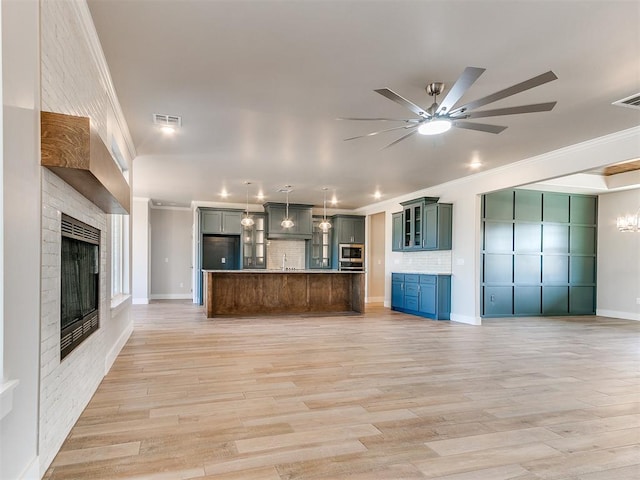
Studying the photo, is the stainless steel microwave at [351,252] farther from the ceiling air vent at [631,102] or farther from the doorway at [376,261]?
the ceiling air vent at [631,102]

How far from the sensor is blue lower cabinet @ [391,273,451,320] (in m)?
7.66

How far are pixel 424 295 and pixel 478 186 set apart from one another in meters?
2.40

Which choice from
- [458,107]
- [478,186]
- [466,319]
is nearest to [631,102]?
[458,107]

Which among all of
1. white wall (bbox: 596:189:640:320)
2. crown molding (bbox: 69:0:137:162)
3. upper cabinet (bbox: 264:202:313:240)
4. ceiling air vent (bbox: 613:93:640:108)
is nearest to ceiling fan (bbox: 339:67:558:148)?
ceiling air vent (bbox: 613:93:640:108)

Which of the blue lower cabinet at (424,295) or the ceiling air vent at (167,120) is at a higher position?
the ceiling air vent at (167,120)

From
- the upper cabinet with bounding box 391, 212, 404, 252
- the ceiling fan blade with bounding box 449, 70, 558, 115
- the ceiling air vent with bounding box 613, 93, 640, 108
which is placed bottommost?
the upper cabinet with bounding box 391, 212, 404, 252

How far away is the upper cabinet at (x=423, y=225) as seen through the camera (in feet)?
25.6

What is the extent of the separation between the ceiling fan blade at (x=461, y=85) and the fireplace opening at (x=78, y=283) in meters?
2.62

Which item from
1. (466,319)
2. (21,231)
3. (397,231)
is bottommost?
(466,319)

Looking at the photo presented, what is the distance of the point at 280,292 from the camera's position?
802cm

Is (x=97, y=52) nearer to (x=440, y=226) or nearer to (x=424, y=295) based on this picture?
(x=440, y=226)

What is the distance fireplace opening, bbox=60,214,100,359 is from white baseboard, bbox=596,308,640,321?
9497mm

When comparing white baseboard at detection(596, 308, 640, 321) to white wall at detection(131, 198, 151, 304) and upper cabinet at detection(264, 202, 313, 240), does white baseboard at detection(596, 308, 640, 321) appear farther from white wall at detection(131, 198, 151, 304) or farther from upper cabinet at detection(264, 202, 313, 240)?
white wall at detection(131, 198, 151, 304)

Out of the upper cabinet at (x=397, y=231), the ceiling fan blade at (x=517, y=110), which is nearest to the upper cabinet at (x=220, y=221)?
the upper cabinet at (x=397, y=231)
